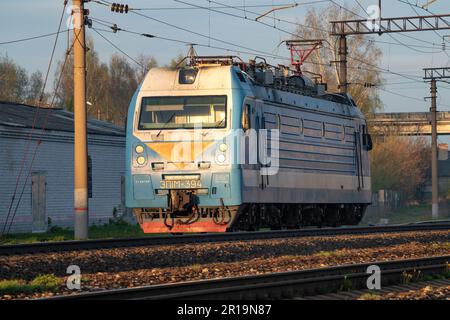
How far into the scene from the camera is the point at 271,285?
→ 39.8ft

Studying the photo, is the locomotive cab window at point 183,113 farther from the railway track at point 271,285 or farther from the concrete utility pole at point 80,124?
the railway track at point 271,285

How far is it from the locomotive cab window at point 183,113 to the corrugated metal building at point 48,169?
8008 mm

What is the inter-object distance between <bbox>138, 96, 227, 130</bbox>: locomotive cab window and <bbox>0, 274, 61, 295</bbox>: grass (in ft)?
30.6

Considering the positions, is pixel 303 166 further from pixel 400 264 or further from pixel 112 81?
pixel 112 81

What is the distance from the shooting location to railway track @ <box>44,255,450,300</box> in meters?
11.3

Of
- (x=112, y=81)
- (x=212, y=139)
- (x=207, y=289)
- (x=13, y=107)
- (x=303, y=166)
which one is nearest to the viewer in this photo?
(x=207, y=289)

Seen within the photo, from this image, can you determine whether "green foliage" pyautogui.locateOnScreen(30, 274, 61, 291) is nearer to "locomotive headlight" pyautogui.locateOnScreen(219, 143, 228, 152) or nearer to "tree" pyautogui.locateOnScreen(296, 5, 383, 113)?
"locomotive headlight" pyautogui.locateOnScreen(219, 143, 228, 152)

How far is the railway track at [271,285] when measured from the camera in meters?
11.3

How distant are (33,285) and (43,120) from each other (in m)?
22.8

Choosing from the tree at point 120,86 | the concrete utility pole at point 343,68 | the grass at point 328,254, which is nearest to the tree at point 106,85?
the tree at point 120,86

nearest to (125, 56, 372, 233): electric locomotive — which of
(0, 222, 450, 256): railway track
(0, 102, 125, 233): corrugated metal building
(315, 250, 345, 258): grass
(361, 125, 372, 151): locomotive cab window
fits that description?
(0, 222, 450, 256): railway track

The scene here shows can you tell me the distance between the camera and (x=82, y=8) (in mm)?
23625

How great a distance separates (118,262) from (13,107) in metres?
21.9
